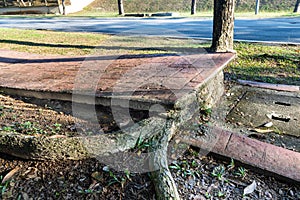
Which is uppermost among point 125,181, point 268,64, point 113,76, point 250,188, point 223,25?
point 223,25

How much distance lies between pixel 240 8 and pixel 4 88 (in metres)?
18.5

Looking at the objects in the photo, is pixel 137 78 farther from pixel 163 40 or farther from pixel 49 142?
pixel 163 40

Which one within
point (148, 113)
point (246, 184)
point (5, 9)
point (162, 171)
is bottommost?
point (246, 184)

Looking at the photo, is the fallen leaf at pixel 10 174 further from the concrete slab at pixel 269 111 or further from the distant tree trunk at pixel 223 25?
the distant tree trunk at pixel 223 25

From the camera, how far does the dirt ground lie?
132 centimetres

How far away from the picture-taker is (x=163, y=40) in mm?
5180

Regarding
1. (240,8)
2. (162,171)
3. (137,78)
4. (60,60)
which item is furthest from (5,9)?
(162,171)

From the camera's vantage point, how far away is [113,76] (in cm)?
252

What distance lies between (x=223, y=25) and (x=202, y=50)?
53cm

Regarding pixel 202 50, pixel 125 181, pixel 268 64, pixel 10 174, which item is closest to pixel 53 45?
pixel 202 50

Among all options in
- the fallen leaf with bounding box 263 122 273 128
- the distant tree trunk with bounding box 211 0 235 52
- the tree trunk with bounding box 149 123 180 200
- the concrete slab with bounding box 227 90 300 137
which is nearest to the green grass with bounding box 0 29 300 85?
the distant tree trunk with bounding box 211 0 235 52

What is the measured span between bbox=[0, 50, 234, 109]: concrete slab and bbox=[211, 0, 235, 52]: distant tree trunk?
472mm

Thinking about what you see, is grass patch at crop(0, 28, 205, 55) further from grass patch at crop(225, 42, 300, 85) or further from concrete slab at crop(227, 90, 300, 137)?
concrete slab at crop(227, 90, 300, 137)

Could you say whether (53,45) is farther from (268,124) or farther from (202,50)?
(268,124)
